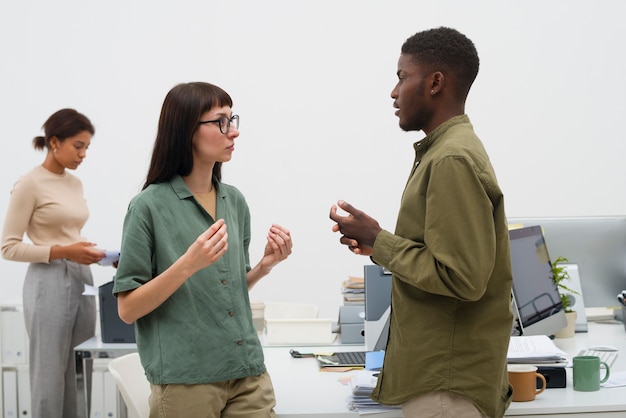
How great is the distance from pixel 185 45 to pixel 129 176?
0.96 meters

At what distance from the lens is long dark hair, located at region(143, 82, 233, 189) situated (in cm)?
184

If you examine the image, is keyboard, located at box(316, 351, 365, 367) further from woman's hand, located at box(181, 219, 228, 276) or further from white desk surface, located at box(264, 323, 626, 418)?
woman's hand, located at box(181, 219, 228, 276)

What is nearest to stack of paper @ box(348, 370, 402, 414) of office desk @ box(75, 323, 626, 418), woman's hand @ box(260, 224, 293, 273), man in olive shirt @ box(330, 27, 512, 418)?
office desk @ box(75, 323, 626, 418)

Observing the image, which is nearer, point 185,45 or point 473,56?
point 473,56

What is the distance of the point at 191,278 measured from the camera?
1767 mm

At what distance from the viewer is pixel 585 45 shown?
5309mm

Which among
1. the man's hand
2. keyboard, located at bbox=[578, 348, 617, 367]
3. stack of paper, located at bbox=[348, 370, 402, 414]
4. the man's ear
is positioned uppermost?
the man's ear

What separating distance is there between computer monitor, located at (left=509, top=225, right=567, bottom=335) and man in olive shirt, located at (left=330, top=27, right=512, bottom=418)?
3.44 ft

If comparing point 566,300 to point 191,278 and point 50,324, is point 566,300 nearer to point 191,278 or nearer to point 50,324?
point 191,278

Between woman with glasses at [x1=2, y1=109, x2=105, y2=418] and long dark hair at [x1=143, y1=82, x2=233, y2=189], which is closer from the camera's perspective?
long dark hair at [x1=143, y1=82, x2=233, y2=189]

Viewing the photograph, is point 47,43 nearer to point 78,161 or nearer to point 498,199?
point 78,161

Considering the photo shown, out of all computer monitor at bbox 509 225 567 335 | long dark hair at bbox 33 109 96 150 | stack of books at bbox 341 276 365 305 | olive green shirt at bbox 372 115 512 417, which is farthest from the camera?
long dark hair at bbox 33 109 96 150

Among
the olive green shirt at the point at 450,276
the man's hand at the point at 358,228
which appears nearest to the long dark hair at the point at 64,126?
the man's hand at the point at 358,228

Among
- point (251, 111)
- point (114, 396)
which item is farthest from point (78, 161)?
point (251, 111)
